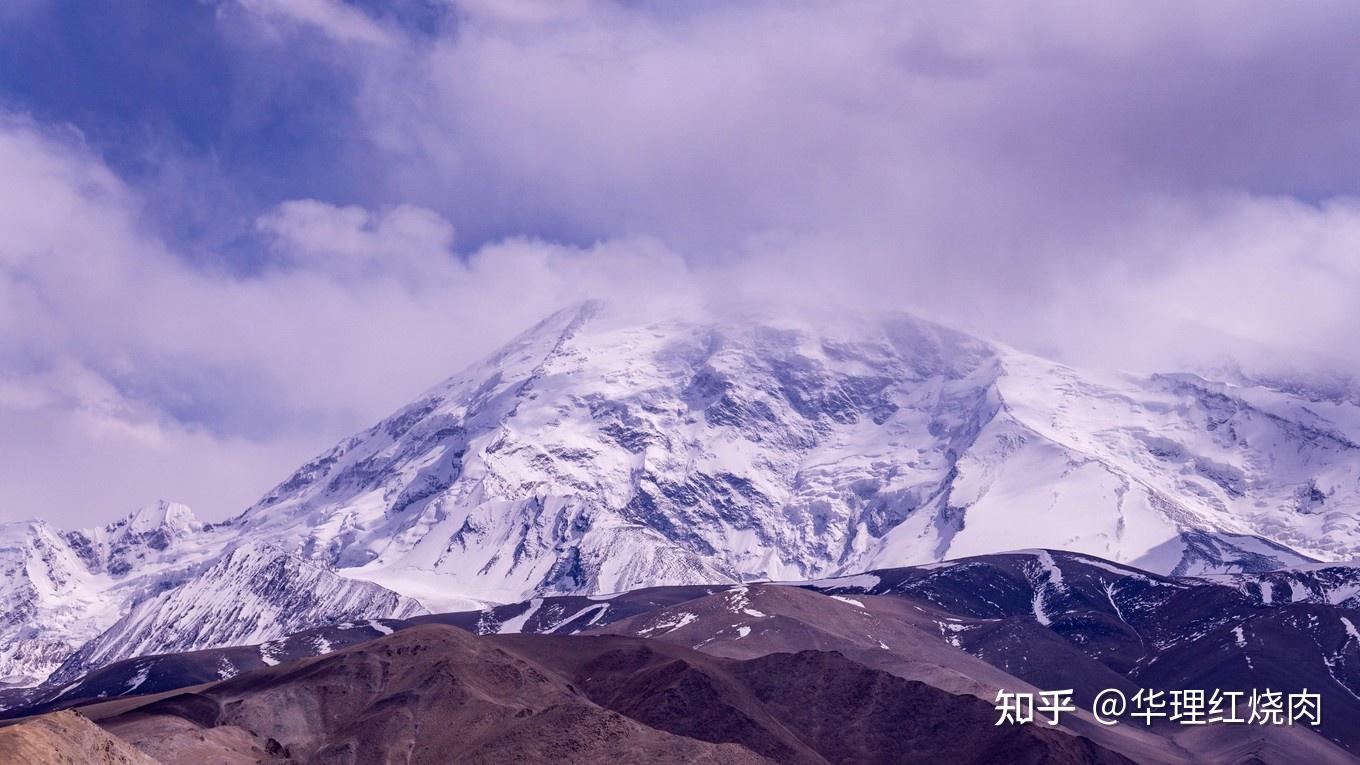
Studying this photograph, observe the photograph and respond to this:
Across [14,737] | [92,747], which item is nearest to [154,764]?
[92,747]

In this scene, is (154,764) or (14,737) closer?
(14,737)

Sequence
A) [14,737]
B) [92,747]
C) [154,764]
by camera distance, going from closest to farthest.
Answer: [14,737] < [92,747] < [154,764]

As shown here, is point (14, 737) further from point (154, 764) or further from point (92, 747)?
point (154, 764)

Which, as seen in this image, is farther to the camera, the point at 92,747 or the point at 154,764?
the point at 154,764

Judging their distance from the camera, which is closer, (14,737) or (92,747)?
(14,737)

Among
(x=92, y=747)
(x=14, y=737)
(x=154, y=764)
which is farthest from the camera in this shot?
(x=154, y=764)
